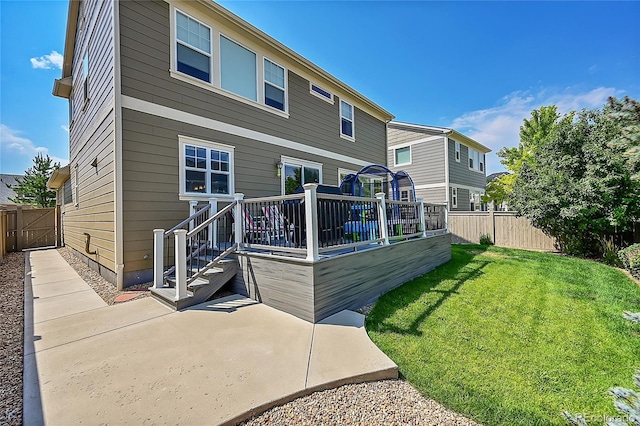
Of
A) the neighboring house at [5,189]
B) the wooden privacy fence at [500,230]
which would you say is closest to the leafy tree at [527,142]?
the wooden privacy fence at [500,230]

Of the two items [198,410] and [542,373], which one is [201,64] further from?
[542,373]

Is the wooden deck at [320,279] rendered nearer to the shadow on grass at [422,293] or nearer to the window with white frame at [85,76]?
the shadow on grass at [422,293]

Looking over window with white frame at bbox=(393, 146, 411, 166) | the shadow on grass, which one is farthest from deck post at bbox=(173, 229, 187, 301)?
window with white frame at bbox=(393, 146, 411, 166)

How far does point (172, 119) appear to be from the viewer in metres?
5.89

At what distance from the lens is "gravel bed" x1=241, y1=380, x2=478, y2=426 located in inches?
83.0

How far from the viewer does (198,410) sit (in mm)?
2102

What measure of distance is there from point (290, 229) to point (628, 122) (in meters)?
3.83

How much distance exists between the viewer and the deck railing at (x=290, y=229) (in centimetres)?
424

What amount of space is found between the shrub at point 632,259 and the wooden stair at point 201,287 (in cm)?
904

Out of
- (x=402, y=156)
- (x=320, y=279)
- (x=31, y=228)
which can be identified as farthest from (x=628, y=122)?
(x=31, y=228)

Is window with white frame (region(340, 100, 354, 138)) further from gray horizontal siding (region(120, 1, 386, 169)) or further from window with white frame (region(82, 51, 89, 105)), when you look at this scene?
window with white frame (region(82, 51, 89, 105))

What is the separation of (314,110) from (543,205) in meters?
8.39

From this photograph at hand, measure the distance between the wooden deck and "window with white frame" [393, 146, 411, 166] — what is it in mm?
12395

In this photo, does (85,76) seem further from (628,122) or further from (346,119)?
(628,122)
